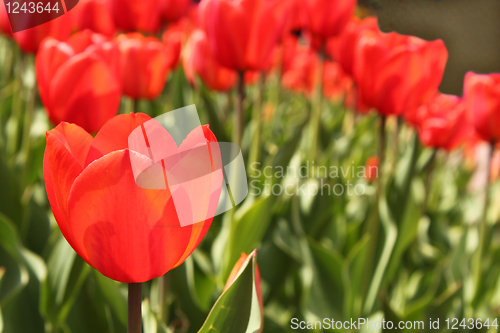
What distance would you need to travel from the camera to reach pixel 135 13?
65 cm

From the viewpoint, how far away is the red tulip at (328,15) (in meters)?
0.70

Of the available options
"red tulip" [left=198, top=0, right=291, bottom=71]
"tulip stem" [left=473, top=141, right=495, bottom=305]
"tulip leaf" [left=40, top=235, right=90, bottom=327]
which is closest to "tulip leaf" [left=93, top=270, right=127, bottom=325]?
"tulip leaf" [left=40, top=235, right=90, bottom=327]

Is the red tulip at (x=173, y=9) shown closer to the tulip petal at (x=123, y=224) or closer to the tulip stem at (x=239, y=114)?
the tulip stem at (x=239, y=114)

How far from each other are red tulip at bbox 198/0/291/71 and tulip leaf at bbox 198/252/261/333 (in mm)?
335

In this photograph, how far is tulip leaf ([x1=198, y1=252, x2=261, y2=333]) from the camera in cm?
22

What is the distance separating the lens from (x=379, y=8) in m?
0.56

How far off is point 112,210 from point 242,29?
0.37 m

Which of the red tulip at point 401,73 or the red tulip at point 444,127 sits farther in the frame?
the red tulip at point 444,127

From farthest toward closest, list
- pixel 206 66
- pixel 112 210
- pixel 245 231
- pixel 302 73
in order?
pixel 302 73
pixel 206 66
pixel 245 231
pixel 112 210

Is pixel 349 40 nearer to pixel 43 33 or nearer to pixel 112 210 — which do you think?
pixel 43 33

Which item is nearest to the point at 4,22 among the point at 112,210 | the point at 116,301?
the point at 116,301

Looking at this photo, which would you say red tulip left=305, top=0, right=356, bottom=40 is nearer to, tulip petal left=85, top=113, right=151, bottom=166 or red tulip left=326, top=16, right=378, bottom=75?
red tulip left=326, top=16, right=378, bottom=75

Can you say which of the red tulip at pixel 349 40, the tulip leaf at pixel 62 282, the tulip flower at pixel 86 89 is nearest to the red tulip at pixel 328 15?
the red tulip at pixel 349 40

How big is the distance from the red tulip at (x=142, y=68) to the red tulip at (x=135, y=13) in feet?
0.35
